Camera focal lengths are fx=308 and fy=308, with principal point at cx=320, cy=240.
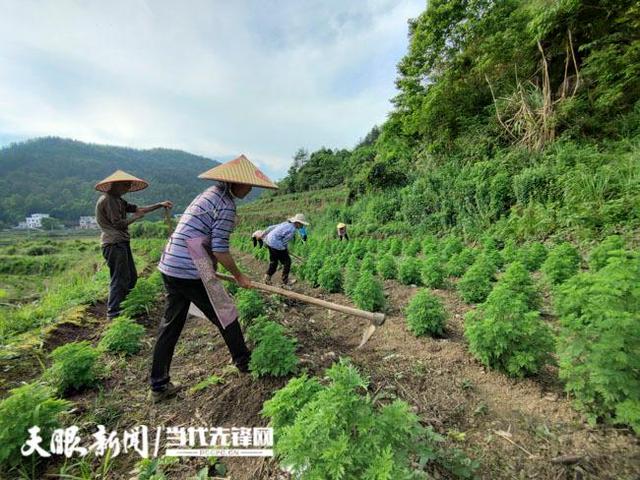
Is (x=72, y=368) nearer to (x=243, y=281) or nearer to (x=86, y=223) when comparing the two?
(x=243, y=281)

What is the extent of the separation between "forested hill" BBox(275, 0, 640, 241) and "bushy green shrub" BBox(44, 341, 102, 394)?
9752 millimetres

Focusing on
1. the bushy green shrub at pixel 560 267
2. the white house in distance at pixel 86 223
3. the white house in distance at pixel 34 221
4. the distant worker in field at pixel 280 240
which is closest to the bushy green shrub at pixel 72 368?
the distant worker in field at pixel 280 240

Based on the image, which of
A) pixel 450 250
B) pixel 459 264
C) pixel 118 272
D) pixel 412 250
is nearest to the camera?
pixel 118 272

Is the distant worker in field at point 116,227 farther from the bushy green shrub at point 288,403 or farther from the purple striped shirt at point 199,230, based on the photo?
the bushy green shrub at point 288,403

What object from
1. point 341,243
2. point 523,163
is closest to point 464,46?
point 523,163

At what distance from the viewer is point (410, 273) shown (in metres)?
7.10

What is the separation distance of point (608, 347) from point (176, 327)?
379cm

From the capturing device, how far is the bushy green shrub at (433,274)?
651 cm

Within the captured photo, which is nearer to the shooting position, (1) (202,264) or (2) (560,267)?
(1) (202,264)

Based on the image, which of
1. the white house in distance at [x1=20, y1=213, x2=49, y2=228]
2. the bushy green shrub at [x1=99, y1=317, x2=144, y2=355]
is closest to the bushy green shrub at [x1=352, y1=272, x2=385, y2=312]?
the bushy green shrub at [x1=99, y1=317, x2=144, y2=355]

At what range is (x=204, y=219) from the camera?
10.6 feet

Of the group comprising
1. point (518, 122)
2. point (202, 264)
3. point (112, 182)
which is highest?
point (518, 122)

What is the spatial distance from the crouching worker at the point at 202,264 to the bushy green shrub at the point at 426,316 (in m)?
2.42
